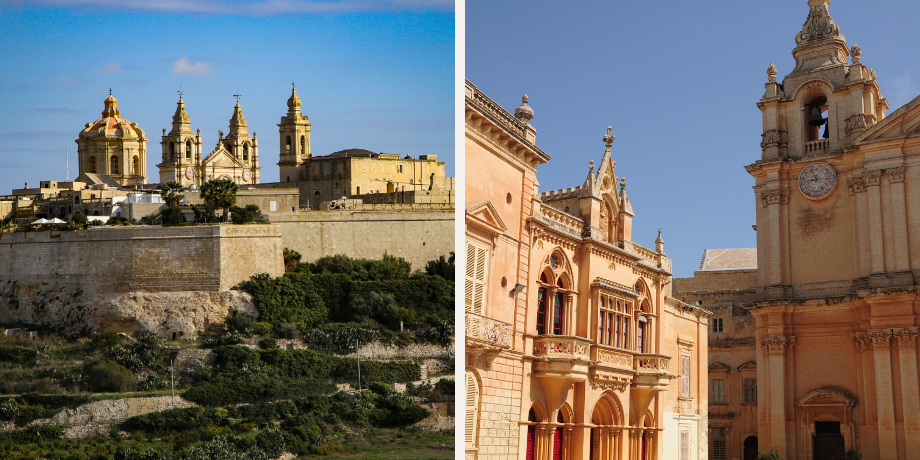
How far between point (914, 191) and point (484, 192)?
51.1 ft

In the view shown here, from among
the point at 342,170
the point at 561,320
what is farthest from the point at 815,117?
the point at 342,170

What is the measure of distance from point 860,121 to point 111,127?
50.5 metres

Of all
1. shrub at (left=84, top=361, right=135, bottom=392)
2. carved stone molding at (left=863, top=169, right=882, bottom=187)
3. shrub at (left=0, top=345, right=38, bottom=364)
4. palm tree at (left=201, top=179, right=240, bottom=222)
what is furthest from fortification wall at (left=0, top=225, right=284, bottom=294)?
carved stone molding at (left=863, top=169, right=882, bottom=187)

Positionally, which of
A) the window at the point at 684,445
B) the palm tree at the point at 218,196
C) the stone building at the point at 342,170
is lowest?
the window at the point at 684,445

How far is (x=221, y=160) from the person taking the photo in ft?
201

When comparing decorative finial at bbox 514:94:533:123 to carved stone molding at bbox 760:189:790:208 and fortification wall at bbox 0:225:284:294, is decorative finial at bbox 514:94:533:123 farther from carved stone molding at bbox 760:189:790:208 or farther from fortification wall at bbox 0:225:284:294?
fortification wall at bbox 0:225:284:294

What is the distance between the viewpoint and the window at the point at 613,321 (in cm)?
1970

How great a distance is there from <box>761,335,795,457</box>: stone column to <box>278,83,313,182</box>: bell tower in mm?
34203

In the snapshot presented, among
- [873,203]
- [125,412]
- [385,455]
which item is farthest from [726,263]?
[125,412]

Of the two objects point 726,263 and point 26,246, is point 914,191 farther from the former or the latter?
point 26,246

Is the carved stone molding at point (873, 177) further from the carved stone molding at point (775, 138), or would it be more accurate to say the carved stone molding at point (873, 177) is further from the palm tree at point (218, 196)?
the palm tree at point (218, 196)

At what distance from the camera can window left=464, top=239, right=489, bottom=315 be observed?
14906mm

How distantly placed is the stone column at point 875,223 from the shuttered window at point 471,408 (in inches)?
603

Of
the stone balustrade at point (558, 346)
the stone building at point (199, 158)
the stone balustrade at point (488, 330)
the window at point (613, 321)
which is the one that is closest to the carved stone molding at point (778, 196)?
the window at point (613, 321)
